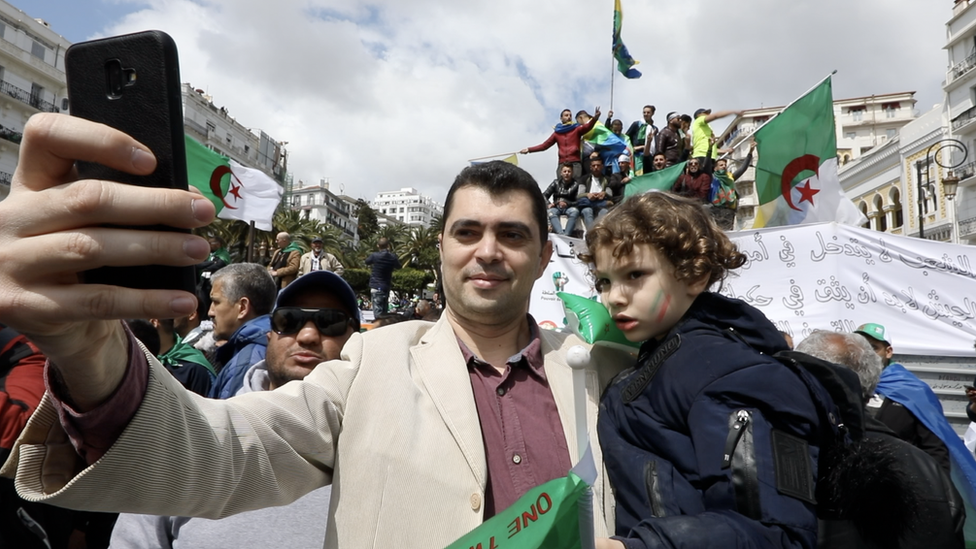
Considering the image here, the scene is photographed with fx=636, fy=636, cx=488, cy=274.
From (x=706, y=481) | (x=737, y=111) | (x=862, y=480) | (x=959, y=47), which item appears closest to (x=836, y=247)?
(x=737, y=111)

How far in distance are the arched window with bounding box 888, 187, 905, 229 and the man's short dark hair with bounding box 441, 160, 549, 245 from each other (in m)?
56.8

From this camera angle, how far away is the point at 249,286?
188 inches

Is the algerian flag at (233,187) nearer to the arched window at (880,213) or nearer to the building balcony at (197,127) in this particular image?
the arched window at (880,213)

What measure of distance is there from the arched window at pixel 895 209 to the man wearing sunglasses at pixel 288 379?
56.7m

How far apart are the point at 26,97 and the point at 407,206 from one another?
449 feet

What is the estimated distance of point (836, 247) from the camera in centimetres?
748

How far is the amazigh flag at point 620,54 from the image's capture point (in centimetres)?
1454

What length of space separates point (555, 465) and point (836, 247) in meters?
6.87

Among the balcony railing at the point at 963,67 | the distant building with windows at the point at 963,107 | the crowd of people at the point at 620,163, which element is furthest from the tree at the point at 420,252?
the crowd of people at the point at 620,163

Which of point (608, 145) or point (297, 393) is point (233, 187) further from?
point (297, 393)

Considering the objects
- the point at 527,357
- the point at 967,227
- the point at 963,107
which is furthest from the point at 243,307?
the point at 963,107

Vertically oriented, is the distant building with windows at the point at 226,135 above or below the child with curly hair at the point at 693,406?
above

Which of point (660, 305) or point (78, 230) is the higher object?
point (78, 230)

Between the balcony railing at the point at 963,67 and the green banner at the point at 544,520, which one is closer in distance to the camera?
the green banner at the point at 544,520
